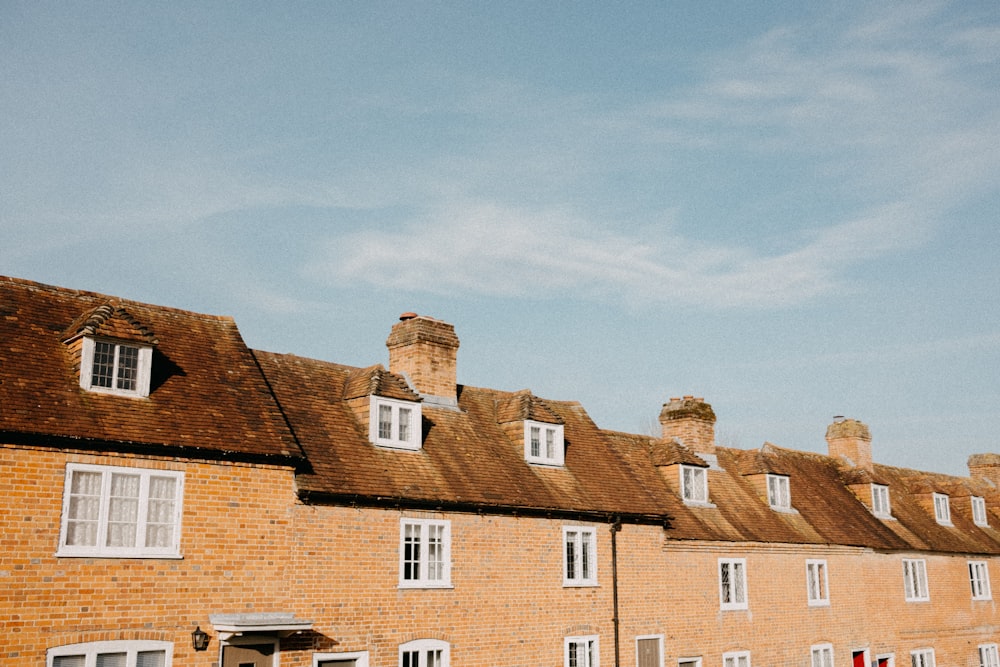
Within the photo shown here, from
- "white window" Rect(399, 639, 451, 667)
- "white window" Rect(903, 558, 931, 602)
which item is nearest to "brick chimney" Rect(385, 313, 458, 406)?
"white window" Rect(399, 639, 451, 667)

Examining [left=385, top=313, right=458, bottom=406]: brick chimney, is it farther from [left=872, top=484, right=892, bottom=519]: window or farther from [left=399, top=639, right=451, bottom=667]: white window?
[left=872, top=484, right=892, bottom=519]: window

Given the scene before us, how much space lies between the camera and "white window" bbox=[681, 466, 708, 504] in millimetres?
28978

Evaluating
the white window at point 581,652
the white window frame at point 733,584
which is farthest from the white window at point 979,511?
the white window at point 581,652

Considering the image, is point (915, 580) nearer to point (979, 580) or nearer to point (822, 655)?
point (979, 580)

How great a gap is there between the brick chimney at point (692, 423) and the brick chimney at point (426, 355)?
10.1 m

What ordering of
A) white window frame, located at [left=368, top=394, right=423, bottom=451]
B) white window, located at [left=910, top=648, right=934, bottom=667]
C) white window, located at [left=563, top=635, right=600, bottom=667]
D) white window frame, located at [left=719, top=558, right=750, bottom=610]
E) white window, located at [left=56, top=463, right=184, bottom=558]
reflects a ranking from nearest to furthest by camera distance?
white window, located at [left=56, top=463, right=184, bottom=558] → white window frame, located at [left=368, top=394, right=423, bottom=451] → white window, located at [left=563, top=635, right=600, bottom=667] → white window frame, located at [left=719, top=558, right=750, bottom=610] → white window, located at [left=910, top=648, right=934, bottom=667]

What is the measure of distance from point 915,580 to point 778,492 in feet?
26.9

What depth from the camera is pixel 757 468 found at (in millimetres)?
31891

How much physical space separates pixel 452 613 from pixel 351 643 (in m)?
2.77

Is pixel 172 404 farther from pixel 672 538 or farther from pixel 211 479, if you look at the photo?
pixel 672 538

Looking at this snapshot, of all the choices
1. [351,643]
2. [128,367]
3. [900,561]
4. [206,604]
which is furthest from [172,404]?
[900,561]

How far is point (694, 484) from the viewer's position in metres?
29.3

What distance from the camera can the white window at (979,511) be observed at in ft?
138

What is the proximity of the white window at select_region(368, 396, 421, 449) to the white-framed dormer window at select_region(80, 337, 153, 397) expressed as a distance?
5.60 metres
